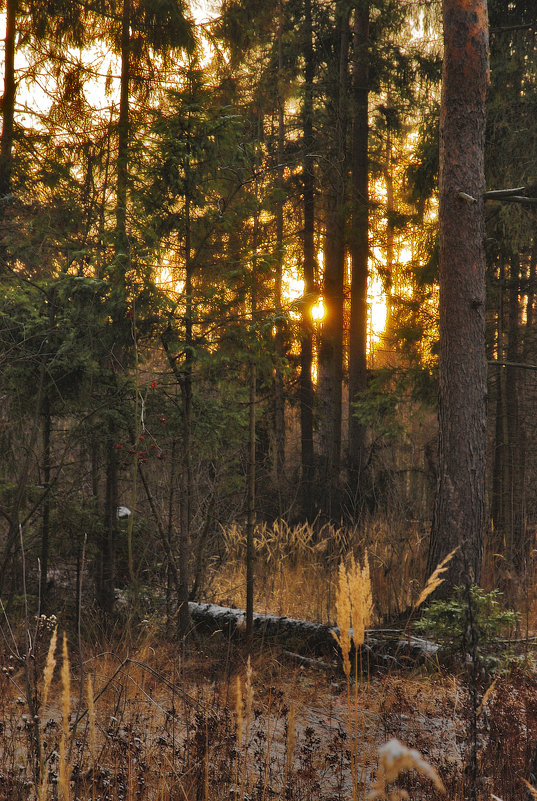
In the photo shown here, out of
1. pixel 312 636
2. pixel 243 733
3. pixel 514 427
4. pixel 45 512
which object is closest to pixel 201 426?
pixel 45 512

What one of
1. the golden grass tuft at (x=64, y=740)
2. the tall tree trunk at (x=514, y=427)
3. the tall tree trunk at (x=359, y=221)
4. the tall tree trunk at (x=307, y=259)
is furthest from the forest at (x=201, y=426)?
the tall tree trunk at (x=307, y=259)

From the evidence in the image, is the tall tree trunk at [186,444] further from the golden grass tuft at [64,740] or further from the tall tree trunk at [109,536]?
the golden grass tuft at [64,740]

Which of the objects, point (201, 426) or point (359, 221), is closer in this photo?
point (201, 426)

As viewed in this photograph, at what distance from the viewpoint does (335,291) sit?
531 inches

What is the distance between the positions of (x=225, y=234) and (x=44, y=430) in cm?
297

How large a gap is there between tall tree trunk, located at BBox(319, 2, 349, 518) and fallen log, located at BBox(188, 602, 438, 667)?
624cm

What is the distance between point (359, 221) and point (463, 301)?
691 cm

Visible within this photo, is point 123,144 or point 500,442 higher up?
point 123,144

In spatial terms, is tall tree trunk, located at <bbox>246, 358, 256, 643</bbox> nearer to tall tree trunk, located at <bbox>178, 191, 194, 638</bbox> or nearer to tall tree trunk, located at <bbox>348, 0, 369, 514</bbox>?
tall tree trunk, located at <bbox>178, 191, 194, 638</bbox>

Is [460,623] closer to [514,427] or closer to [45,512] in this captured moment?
[45,512]

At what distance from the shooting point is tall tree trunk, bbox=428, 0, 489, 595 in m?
6.60

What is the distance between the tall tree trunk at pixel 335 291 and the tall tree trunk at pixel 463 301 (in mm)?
5859

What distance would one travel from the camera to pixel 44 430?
6.55 metres

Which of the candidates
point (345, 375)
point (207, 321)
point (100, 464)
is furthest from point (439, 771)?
point (345, 375)
